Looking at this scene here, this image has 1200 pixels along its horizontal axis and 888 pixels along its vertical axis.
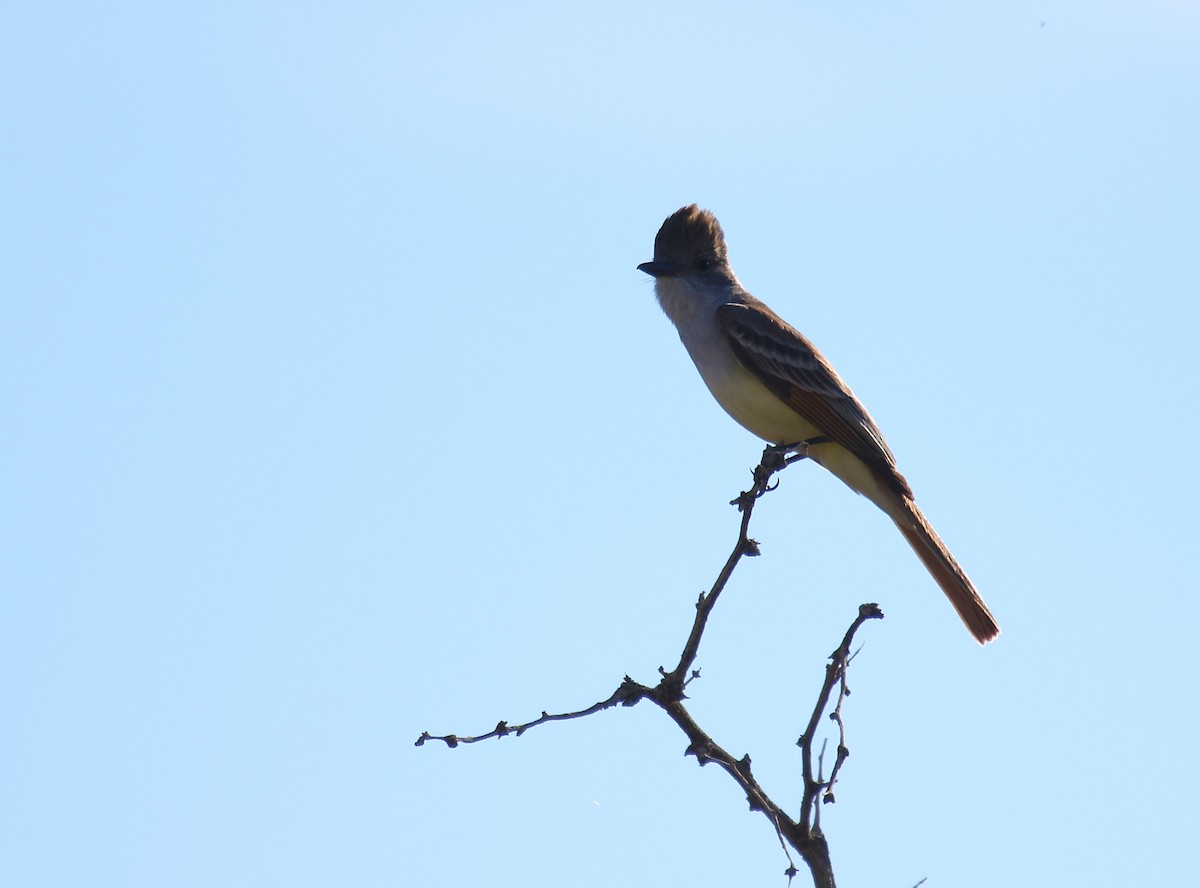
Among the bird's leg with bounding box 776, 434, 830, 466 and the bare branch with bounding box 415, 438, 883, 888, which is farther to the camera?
the bird's leg with bounding box 776, 434, 830, 466

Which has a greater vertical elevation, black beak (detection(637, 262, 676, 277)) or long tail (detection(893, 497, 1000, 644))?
black beak (detection(637, 262, 676, 277))

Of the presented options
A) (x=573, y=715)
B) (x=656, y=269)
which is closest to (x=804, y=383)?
(x=656, y=269)

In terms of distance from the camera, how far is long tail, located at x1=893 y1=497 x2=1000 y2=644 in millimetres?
8336

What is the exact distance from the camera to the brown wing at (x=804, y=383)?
8.41 m

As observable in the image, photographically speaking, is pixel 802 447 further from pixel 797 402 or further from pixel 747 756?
pixel 747 756

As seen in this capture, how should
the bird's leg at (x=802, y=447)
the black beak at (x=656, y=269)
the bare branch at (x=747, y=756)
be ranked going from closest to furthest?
the bare branch at (x=747, y=756)
the bird's leg at (x=802, y=447)
the black beak at (x=656, y=269)

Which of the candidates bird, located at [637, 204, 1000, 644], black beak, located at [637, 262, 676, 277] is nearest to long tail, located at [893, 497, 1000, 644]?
bird, located at [637, 204, 1000, 644]

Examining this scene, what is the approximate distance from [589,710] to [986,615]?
4587mm

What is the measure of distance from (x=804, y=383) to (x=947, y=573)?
53.2 inches

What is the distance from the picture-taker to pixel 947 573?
8430mm

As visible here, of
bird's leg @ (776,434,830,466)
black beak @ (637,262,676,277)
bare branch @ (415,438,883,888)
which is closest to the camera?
bare branch @ (415,438,883,888)

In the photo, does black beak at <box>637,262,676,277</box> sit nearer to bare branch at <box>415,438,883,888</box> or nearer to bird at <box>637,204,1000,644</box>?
bird at <box>637,204,1000,644</box>

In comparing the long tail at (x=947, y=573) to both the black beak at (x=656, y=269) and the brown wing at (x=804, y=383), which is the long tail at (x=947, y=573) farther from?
the black beak at (x=656, y=269)

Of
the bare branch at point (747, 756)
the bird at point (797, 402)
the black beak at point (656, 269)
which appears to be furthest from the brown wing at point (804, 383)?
the bare branch at point (747, 756)
